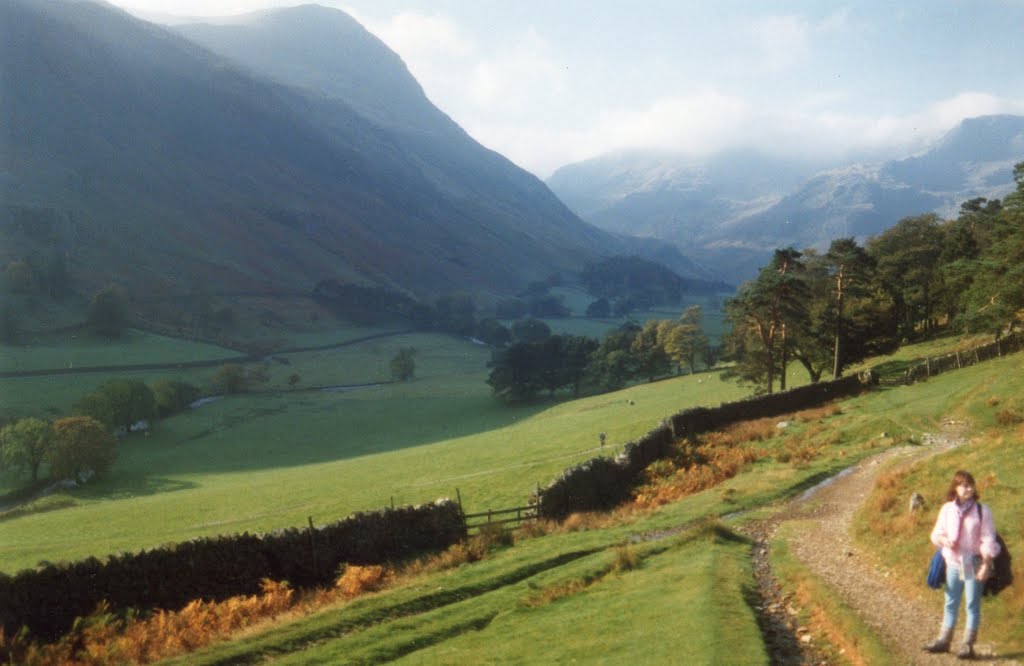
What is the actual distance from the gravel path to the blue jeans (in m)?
0.61

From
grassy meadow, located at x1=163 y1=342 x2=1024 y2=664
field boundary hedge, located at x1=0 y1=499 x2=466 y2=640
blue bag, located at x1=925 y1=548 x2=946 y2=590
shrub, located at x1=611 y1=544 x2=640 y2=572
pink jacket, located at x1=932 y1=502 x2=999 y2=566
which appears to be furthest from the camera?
field boundary hedge, located at x1=0 y1=499 x2=466 y2=640

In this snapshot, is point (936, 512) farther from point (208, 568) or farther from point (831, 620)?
point (208, 568)

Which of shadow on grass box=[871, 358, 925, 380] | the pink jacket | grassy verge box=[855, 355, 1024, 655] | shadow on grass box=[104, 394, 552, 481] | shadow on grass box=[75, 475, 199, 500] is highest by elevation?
shadow on grass box=[871, 358, 925, 380]

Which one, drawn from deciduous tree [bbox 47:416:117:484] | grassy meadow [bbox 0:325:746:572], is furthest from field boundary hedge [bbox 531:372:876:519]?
deciduous tree [bbox 47:416:117:484]

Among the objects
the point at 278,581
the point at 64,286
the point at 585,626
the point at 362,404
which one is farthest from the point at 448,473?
the point at 64,286

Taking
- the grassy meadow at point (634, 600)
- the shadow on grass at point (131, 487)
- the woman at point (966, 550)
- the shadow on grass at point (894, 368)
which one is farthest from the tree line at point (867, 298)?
the shadow on grass at point (131, 487)

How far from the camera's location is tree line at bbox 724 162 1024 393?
49.2 m

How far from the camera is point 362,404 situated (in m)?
112

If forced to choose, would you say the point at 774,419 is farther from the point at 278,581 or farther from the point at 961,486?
the point at 961,486

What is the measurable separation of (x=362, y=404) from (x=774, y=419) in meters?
77.5

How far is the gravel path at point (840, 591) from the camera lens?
12.0 m

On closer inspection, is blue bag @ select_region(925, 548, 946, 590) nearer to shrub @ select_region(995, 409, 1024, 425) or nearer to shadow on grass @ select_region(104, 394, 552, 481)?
shrub @ select_region(995, 409, 1024, 425)

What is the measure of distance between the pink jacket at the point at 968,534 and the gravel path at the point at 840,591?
5.36ft

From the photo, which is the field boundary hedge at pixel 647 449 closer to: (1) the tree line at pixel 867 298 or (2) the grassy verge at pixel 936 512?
(1) the tree line at pixel 867 298
